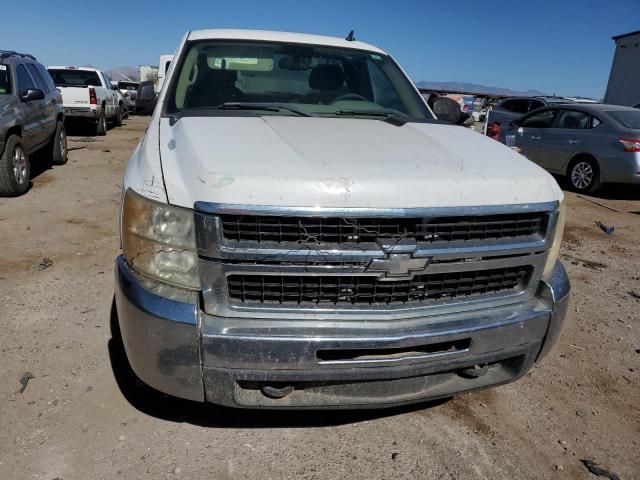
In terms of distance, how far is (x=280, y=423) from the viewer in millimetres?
2717

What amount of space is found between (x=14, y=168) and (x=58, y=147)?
3.01 m

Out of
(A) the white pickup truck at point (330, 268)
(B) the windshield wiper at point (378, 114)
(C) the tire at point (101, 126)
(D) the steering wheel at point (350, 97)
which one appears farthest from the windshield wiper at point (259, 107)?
(C) the tire at point (101, 126)

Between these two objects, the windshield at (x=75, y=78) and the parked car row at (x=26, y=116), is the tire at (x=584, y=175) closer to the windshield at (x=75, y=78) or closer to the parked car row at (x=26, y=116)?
the parked car row at (x=26, y=116)

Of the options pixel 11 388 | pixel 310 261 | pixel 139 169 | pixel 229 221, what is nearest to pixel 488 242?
pixel 310 261

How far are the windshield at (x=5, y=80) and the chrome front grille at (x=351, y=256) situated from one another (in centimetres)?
676

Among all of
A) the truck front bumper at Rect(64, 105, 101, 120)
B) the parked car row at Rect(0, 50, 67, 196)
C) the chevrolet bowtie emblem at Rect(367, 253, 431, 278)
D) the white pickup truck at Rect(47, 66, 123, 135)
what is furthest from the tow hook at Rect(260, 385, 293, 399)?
the truck front bumper at Rect(64, 105, 101, 120)

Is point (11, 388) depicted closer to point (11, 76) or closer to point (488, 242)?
point (488, 242)

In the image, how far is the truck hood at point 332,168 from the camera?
2.02 meters

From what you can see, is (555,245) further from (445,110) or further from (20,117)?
(20,117)

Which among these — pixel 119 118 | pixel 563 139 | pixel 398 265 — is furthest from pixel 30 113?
pixel 119 118

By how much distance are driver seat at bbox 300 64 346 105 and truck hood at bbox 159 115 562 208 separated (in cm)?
85

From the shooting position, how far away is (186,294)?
2.10 metres

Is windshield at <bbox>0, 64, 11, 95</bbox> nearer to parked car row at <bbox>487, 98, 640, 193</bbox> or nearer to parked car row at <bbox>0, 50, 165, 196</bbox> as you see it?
parked car row at <bbox>0, 50, 165, 196</bbox>

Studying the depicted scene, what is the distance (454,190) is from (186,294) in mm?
1162
